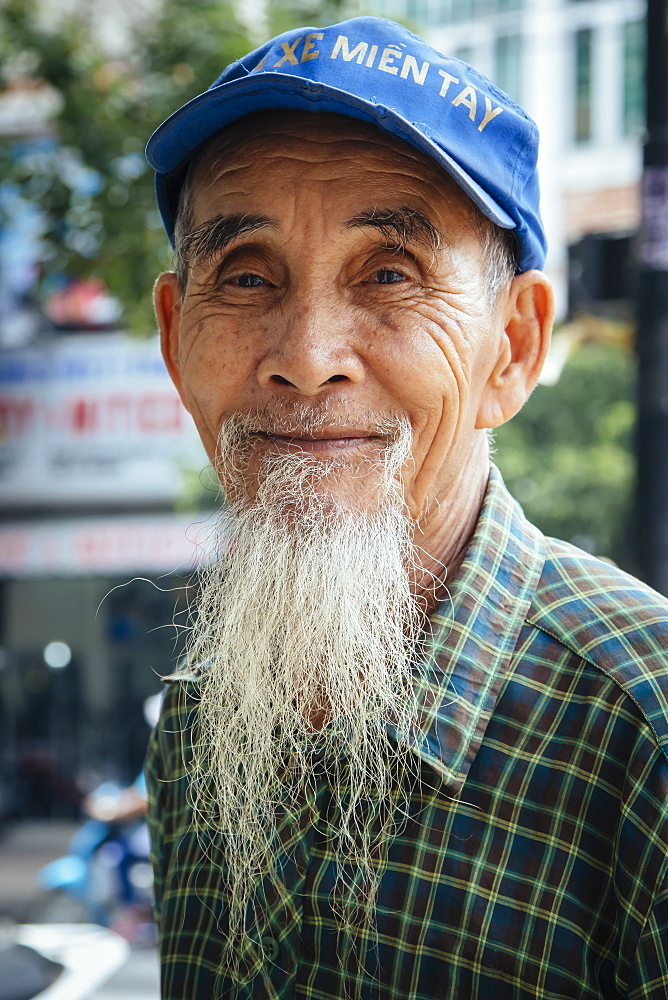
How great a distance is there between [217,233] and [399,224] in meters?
0.28

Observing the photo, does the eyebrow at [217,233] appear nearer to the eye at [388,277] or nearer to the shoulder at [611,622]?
the eye at [388,277]

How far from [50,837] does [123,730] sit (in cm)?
106

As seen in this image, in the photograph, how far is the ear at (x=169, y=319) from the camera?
1726mm

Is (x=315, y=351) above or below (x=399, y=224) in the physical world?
below

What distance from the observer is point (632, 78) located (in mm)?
8047

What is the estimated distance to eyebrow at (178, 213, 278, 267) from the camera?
56.0 inches

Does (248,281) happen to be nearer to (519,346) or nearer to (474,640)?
(519,346)

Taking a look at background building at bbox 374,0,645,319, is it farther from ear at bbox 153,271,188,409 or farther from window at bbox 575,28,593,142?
ear at bbox 153,271,188,409

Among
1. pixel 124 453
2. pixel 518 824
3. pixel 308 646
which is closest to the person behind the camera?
pixel 518 824

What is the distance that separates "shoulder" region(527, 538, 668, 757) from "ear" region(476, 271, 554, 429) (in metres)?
0.24

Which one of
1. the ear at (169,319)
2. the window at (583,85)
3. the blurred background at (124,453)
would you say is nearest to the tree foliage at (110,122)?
the blurred background at (124,453)

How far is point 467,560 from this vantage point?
1.46 metres

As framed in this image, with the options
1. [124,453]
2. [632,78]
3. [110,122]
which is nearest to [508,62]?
[632,78]

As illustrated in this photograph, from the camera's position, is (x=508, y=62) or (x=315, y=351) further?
(x=508, y=62)
